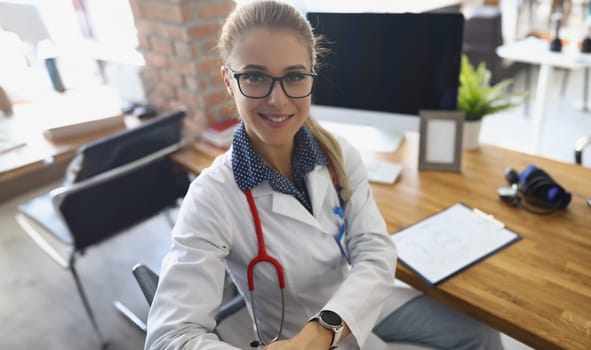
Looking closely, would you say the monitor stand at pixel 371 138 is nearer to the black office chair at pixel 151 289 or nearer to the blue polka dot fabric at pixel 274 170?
the blue polka dot fabric at pixel 274 170

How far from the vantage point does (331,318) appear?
33.9 inches

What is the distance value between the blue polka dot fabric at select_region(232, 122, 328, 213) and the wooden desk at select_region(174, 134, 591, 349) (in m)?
0.32

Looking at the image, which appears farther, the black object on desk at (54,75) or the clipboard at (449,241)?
the black object on desk at (54,75)

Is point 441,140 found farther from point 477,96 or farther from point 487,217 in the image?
point 487,217

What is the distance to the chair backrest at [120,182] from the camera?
142cm

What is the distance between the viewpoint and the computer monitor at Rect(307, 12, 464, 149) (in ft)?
4.29

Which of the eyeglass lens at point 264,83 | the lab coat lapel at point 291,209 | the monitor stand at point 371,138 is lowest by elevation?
the monitor stand at point 371,138

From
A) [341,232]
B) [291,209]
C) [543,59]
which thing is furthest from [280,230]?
[543,59]

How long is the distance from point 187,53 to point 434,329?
1357 mm

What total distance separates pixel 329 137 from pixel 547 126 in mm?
2975

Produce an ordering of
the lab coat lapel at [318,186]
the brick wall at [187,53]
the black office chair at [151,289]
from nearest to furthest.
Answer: the black office chair at [151,289] → the lab coat lapel at [318,186] → the brick wall at [187,53]

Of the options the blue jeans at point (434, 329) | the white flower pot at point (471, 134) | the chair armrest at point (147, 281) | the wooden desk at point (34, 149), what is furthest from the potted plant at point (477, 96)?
the wooden desk at point (34, 149)

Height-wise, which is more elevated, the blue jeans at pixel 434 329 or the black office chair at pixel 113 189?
the black office chair at pixel 113 189

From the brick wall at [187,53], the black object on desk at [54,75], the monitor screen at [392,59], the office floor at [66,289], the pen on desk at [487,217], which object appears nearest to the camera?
the pen on desk at [487,217]
